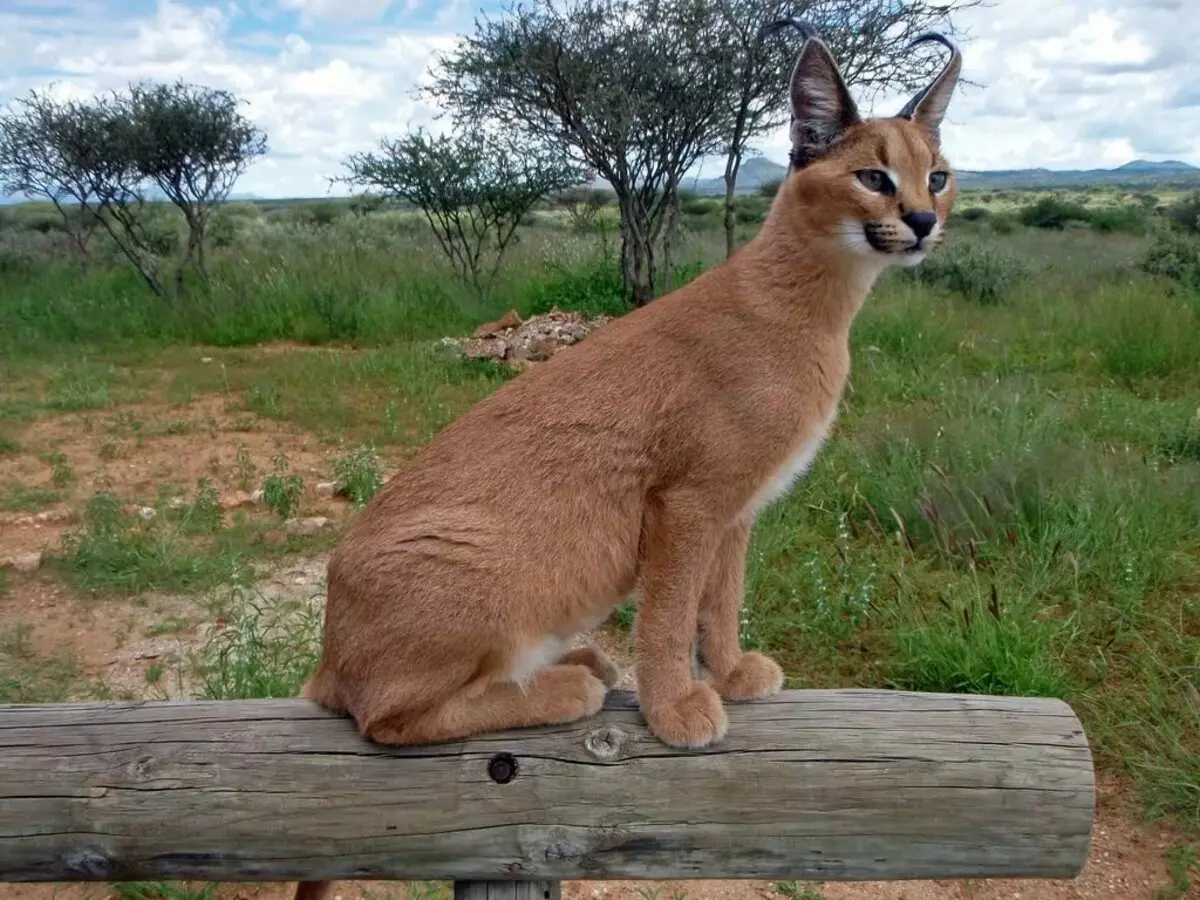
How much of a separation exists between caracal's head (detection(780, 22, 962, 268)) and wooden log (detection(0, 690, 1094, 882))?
1.27 metres

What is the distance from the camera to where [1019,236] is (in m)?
26.0

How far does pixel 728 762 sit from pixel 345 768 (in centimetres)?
92

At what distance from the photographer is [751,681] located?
2.69 meters

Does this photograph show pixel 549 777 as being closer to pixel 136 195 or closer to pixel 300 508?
pixel 300 508

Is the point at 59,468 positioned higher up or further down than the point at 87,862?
further down

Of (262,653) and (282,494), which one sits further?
(282,494)

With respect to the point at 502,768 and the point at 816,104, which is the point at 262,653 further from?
the point at 816,104

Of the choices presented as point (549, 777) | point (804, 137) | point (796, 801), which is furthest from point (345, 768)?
point (804, 137)

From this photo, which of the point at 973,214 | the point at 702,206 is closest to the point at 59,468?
the point at 702,206

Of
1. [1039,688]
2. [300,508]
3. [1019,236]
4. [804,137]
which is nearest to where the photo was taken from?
[804,137]

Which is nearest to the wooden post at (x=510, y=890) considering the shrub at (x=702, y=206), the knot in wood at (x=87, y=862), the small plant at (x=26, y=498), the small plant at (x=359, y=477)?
the knot in wood at (x=87, y=862)

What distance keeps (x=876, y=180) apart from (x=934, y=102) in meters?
0.45

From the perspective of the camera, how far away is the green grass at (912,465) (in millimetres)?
4293

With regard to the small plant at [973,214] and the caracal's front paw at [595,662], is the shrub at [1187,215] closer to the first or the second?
the small plant at [973,214]
